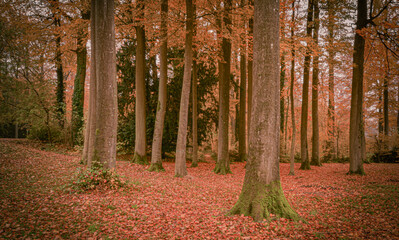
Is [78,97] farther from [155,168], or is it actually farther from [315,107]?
[315,107]

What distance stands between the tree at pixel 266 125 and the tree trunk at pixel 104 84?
464 cm

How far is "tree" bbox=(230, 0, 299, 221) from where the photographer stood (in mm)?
4766

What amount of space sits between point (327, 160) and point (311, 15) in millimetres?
12391

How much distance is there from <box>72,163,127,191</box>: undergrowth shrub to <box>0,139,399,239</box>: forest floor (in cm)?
23

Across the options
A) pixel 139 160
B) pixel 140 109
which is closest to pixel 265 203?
pixel 139 160

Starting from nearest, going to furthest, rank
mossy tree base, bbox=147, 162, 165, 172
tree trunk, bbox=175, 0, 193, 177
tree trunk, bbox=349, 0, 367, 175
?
tree trunk, bbox=175, 0, 193, 177 → mossy tree base, bbox=147, 162, 165, 172 → tree trunk, bbox=349, 0, 367, 175

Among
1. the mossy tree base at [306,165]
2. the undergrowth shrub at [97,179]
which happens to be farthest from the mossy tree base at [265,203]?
the mossy tree base at [306,165]

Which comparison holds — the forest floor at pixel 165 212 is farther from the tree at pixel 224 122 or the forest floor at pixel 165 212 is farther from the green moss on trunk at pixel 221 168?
the tree at pixel 224 122

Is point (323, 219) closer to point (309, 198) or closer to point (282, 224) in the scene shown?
point (282, 224)

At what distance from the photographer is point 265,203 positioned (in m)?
4.74

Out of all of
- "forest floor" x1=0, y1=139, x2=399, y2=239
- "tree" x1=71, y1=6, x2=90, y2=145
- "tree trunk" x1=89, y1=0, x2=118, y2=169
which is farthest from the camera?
"tree" x1=71, y1=6, x2=90, y2=145

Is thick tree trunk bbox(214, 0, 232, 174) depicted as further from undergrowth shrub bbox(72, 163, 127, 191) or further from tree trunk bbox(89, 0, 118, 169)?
tree trunk bbox(89, 0, 118, 169)

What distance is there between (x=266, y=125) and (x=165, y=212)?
335 cm

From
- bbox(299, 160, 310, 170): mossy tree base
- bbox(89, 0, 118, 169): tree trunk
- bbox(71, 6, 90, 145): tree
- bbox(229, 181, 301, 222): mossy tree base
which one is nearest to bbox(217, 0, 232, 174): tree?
bbox(299, 160, 310, 170): mossy tree base
